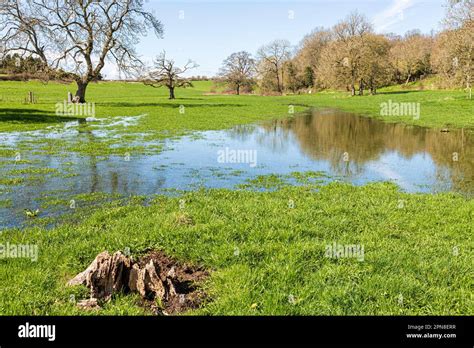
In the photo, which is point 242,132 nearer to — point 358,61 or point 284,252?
point 284,252

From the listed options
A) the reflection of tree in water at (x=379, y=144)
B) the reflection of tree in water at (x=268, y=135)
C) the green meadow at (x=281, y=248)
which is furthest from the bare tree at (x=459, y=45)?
the green meadow at (x=281, y=248)

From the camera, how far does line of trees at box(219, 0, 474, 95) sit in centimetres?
4000

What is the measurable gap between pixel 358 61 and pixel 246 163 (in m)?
59.4

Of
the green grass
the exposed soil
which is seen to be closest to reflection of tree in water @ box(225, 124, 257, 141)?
the green grass

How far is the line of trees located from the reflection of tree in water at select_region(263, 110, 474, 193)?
20.2 m

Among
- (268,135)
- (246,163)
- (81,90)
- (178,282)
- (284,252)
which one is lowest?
(178,282)

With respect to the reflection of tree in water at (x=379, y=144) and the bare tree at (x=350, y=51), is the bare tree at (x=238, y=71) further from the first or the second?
the reflection of tree in water at (x=379, y=144)

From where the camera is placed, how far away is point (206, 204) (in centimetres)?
917

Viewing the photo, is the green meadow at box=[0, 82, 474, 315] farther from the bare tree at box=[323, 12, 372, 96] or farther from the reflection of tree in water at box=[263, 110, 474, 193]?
the bare tree at box=[323, 12, 372, 96]

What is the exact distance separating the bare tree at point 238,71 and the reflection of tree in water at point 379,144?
69.2 meters

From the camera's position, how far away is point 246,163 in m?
14.9

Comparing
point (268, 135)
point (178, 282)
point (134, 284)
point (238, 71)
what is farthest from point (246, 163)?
point (238, 71)
